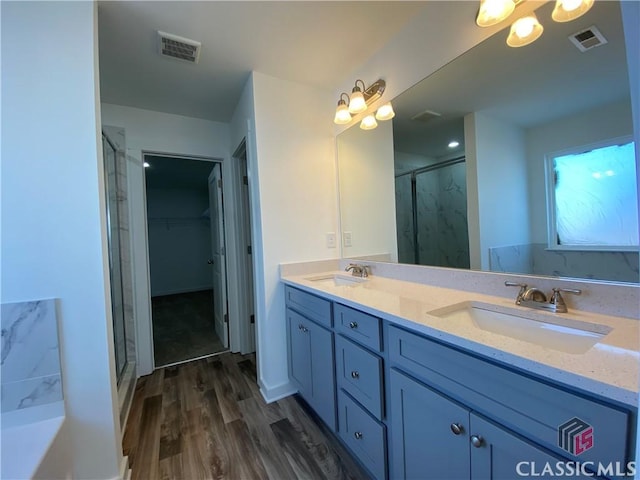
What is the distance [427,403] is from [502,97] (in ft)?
4.49

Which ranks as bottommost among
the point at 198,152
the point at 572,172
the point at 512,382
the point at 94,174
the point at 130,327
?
the point at 130,327

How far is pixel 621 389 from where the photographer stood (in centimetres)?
51

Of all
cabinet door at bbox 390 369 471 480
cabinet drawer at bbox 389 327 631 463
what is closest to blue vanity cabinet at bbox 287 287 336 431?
cabinet door at bbox 390 369 471 480

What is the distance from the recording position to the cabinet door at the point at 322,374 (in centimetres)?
143

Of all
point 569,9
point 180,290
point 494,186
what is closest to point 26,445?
point 494,186

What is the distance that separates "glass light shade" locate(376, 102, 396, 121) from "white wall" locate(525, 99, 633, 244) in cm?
84

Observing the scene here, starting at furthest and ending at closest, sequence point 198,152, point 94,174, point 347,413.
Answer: point 198,152
point 347,413
point 94,174

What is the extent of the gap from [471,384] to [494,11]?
1442 millimetres

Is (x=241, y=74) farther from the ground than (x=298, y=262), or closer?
farther from the ground

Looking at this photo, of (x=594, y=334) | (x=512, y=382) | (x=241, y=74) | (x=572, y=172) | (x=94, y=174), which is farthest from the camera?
(x=241, y=74)

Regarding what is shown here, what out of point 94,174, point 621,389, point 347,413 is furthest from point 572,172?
point 94,174

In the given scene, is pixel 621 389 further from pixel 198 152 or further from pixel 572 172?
pixel 198 152

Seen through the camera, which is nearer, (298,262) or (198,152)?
(298,262)

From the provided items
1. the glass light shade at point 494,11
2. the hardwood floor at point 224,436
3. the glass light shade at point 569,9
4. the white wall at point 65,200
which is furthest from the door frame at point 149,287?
the glass light shade at point 569,9
